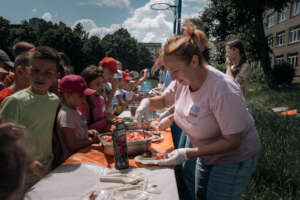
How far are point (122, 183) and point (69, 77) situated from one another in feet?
3.93

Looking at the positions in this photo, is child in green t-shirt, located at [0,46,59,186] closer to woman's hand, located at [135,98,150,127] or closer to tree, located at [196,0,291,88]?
woman's hand, located at [135,98,150,127]

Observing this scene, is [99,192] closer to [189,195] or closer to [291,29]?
[189,195]

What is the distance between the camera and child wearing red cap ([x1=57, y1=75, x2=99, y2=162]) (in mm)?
1913

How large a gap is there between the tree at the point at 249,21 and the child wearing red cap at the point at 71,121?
13.4 metres

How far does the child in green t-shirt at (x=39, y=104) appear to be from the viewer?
1709 millimetres

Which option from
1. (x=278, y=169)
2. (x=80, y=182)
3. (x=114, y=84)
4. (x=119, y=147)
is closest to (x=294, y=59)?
(x=278, y=169)

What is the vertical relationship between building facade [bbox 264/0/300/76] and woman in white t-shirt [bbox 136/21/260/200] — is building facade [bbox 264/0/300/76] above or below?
above

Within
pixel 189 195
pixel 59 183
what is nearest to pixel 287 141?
pixel 189 195

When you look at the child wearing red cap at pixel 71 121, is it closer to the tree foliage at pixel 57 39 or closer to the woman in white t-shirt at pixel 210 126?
the woman in white t-shirt at pixel 210 126

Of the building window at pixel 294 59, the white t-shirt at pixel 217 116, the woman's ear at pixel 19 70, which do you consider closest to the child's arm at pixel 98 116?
the woman's ear at pixel 19 70

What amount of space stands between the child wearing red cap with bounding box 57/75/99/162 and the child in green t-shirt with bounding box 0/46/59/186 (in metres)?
0.10

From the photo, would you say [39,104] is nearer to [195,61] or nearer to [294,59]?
[195,61]

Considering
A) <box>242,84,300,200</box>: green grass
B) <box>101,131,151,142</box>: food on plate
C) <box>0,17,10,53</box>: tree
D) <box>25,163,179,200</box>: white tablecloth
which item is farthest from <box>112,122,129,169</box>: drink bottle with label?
<box>0,17,10,53</box>: tree

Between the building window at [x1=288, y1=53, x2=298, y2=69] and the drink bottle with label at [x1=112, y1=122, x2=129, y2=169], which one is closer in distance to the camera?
the drink bottle with label at [x1=112, y1=122, x2=129, y2=169]
